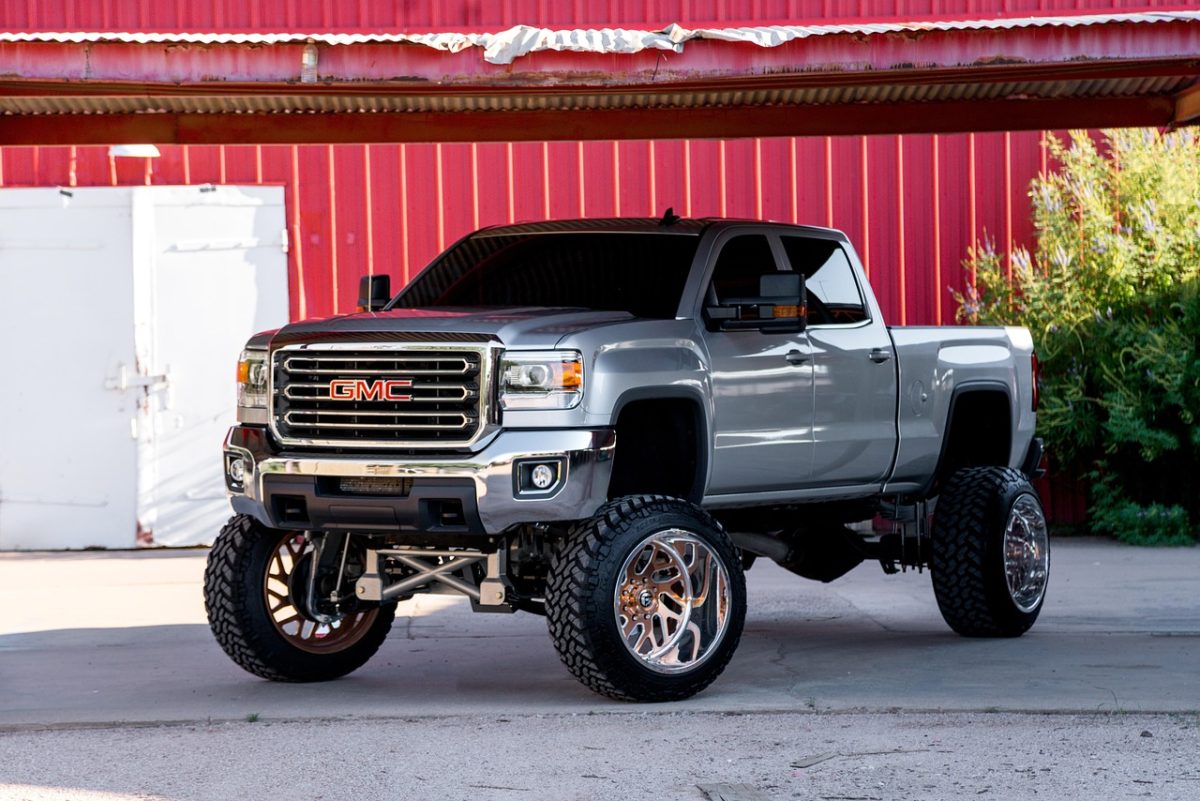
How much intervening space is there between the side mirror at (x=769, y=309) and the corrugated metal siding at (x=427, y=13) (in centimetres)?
684

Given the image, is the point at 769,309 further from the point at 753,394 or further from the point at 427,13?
the point at 427,13

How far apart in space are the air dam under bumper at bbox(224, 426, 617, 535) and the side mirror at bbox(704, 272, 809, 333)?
0.97 m

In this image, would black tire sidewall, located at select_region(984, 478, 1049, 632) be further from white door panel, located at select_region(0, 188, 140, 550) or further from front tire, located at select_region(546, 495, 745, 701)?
white door panel, located at select_region(0, 188, 140, 550)

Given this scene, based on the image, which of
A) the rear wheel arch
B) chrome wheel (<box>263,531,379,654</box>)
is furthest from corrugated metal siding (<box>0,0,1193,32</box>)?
chrome wheel (<box>263,531,379,654</box>)

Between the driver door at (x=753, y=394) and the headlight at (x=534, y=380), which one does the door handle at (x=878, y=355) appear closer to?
the driver door at (x=753, y=394)

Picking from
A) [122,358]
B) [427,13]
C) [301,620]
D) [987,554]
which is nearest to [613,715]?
[301,620]

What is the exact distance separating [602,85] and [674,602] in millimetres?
2478

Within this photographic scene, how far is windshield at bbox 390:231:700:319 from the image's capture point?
852 cm

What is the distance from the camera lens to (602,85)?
8.75 m

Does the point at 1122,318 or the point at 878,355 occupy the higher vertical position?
the point at 878,355

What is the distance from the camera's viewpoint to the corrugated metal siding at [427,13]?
14.9 meters

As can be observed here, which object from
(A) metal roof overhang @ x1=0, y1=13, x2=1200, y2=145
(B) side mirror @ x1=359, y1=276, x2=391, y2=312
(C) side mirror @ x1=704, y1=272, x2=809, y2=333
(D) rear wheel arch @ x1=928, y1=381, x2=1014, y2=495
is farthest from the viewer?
(D) rear wheel arch @ x1=928, y1=381, x2=1014, y2=495

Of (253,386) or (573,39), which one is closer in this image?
(253,386)

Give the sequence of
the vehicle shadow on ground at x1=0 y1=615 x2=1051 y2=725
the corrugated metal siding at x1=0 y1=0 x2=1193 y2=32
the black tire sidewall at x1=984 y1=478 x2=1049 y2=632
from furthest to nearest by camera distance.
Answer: the corrugated metal siding at x1=0 y1=0 x2=1193 y2=32 → the black tire sidewall at x1=984 y1=478 x2=1049 y2=632 → the vehicle shadow on ground at x1=0 y1=615 x2=1051 y2=725
